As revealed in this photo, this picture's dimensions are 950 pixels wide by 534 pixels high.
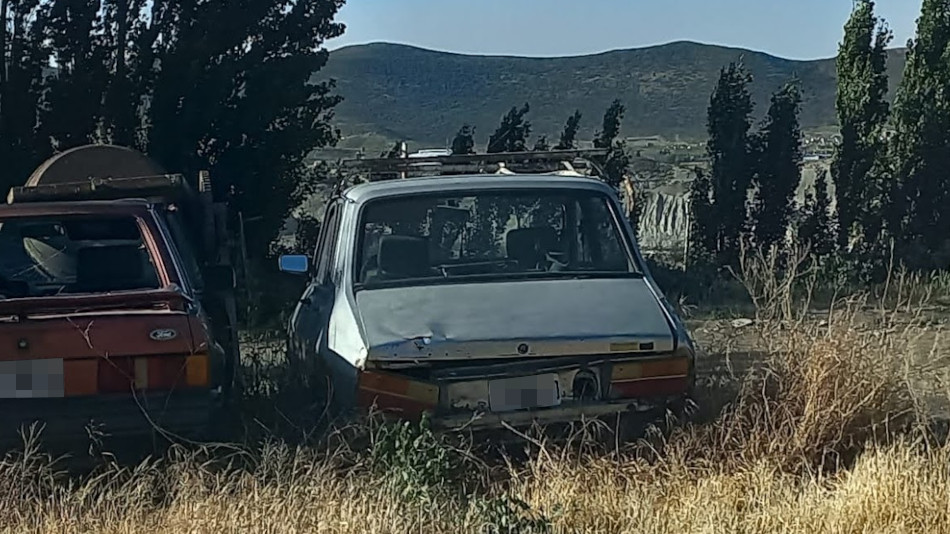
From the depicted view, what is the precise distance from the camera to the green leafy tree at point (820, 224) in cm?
1759

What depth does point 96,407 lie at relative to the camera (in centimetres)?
575

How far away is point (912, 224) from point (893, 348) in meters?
10.1

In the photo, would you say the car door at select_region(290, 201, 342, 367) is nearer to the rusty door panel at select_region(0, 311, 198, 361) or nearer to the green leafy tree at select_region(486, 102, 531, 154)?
the rusty door panel at select_region(0, 311, 198, 361)

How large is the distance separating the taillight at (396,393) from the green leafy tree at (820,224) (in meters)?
12.5

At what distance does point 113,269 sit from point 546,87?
153 feet

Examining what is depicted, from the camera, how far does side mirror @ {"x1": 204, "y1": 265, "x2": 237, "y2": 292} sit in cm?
815

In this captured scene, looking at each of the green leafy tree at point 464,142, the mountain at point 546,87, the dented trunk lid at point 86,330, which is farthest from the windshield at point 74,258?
the mountain at point 546,87

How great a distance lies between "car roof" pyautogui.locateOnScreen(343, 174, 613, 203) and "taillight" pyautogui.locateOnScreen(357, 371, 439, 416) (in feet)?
5.08

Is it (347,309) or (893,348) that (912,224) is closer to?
(893,348)

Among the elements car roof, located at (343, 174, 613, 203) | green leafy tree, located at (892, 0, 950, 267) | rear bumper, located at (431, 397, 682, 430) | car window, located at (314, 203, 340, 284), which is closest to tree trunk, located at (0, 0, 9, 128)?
car window, located at (314, 203, 340, 284)

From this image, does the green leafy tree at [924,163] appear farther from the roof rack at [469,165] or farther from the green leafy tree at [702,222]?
the roof rack at [469,165]

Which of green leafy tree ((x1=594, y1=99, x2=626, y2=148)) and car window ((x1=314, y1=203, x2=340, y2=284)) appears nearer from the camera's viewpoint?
car window ((x1=314, y1=203, x2=340, y2=284))

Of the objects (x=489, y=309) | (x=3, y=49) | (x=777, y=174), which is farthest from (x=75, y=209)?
(x=777, y=174)

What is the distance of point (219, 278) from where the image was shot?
820 cm
